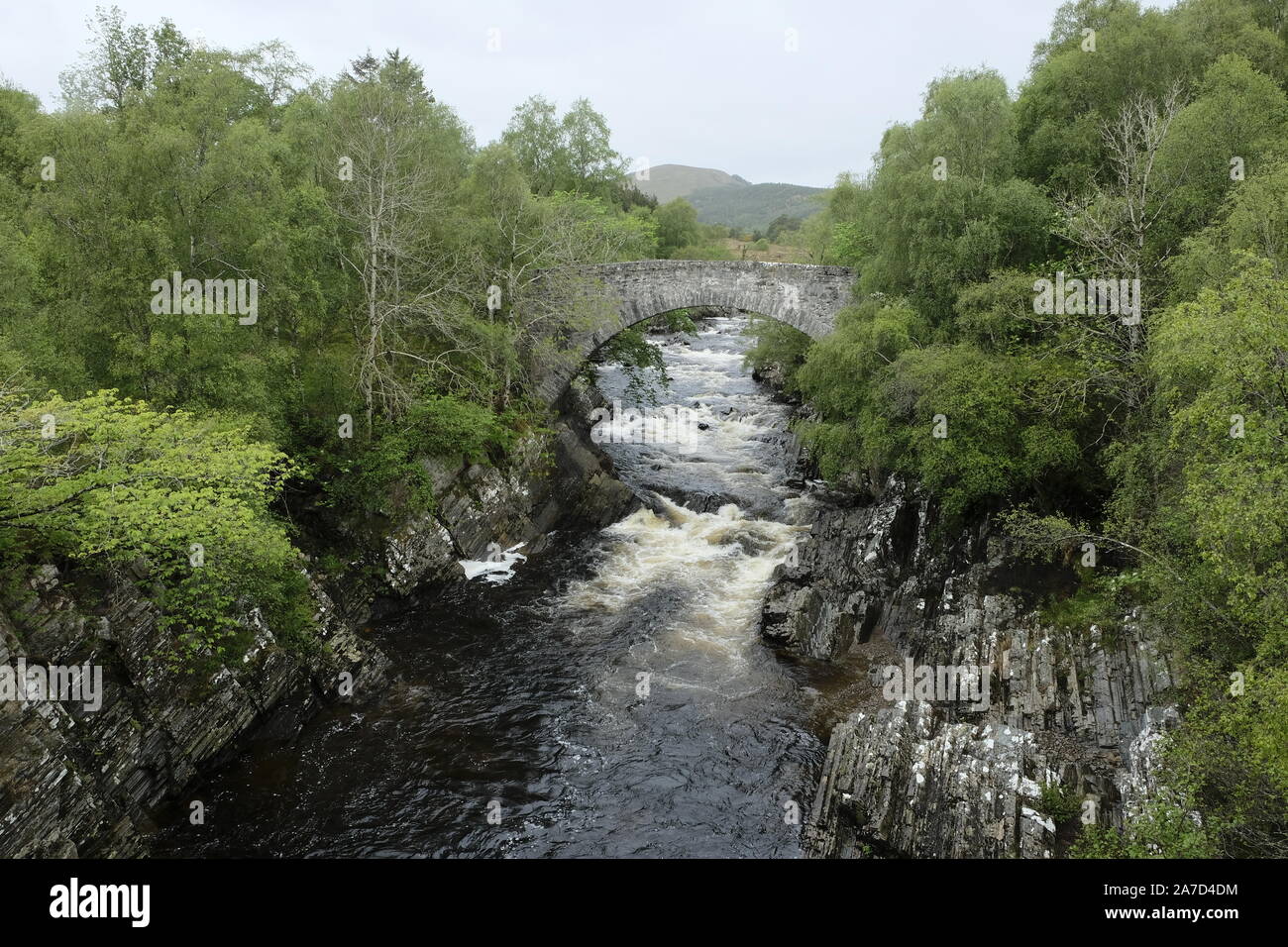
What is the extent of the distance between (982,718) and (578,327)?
19.9 meters

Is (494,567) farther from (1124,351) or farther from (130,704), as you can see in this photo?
(1124,351)

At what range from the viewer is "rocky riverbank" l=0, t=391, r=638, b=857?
11.1m

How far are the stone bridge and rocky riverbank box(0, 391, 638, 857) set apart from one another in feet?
48.3

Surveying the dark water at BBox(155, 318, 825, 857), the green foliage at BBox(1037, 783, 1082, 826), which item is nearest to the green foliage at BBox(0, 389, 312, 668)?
the dark water at BBox(155, 318, 825, 857)

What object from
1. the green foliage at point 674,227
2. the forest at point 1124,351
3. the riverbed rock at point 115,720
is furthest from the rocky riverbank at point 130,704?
the green foliage at point 674,227

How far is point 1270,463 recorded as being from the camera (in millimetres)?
9977

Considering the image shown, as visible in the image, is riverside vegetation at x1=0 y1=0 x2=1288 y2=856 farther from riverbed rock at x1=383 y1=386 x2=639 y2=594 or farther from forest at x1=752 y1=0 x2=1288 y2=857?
riverbed rock at x1=383 y1=386 x2=639 y2=594

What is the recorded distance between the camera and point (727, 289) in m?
29.7

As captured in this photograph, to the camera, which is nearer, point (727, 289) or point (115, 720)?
point (115, 720)

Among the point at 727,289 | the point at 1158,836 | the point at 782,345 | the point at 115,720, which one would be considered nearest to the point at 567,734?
the point at 115,720

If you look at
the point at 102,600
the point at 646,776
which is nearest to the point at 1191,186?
the point at 646,776

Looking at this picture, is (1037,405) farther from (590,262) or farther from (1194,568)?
(590,262)

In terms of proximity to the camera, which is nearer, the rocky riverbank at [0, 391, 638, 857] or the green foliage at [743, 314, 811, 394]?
the rocky riverbank at [0, 391, 638, 857]

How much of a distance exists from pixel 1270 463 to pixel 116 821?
61.6ft
